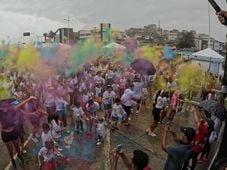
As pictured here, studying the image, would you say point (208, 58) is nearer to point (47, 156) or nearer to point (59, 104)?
point (59, 104)

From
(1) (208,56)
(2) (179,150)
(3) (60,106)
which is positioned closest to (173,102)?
(3) (60,106)

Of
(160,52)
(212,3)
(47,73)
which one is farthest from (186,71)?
(212,3)

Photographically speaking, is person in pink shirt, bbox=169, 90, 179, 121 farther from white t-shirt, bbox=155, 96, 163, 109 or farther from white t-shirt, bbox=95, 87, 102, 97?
white t-shirt, bbox=95, 87, 102, 97

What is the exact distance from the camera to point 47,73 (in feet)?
38.2

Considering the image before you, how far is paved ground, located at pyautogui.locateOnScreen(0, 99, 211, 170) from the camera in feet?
26.6

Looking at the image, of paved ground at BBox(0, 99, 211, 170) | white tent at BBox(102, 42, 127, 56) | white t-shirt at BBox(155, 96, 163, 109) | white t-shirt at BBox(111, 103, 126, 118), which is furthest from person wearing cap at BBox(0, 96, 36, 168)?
white tent at BBox(102, 42, 127, 56)

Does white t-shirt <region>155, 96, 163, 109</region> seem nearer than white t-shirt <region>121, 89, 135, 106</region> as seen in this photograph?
Yes

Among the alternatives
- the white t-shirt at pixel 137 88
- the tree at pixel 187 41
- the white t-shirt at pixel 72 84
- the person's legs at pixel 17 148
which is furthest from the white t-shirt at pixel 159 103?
the tree at pixel 187 41

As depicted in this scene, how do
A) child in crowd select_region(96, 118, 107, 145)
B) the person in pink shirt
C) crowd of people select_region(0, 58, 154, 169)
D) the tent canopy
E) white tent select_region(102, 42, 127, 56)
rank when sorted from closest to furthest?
crowd of people select_region(0, 58, 154, 169) < child in crowd select_region(96, 118, 107, 145) < the person in pink shirt < white tent select_region(102, 42, 127, 56) < the tent canopy

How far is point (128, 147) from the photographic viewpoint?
9.43 m

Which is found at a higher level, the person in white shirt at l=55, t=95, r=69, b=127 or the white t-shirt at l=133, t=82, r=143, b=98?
the white t-shirt at l=133, t=82, r=143, b=98

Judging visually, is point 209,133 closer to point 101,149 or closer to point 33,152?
point 101,149

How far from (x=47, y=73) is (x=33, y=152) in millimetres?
3433

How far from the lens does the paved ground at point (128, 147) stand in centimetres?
812
